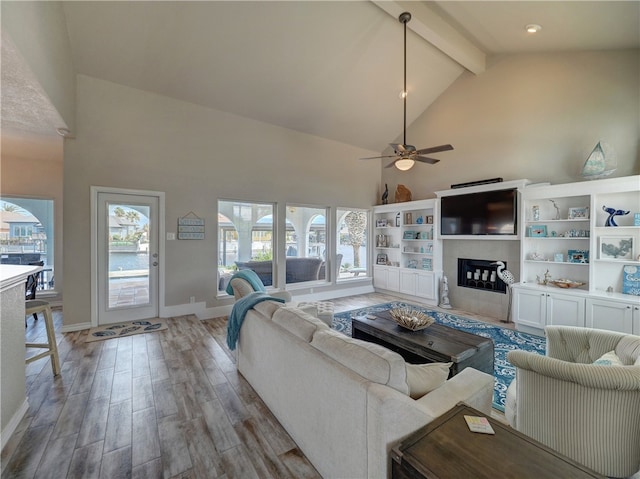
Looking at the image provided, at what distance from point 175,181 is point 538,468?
17.2 feet

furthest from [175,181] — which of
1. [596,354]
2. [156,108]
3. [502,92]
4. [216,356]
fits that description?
[502,92]

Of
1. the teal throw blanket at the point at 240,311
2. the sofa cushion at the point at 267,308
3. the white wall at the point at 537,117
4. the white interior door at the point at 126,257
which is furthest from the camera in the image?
the white interior door at the point at 126,257

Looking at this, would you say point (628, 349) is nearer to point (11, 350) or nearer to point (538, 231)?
point (538, 231)

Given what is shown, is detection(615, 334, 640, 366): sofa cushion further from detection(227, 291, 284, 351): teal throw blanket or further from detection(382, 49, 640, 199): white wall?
detection(382, 49, 640, 199): white wall

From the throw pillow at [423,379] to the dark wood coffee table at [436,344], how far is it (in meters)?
0.84

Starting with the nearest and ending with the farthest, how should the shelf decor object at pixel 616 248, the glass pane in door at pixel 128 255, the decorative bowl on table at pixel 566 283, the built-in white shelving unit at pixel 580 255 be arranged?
the built-in white shelving unit at pixel 580 255 → the shelf decor object at pixel 616 248 → the decorative bowl on table at pixel 566 283 → the glass pane in door at pixel 128 255

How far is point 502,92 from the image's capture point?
16.5 ft

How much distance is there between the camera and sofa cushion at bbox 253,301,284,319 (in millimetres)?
2299

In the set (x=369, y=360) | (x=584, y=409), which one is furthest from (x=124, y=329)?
(x=584, y=409)

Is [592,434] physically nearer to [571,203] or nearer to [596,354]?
[596,354]

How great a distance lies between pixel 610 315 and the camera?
3463 millimetres

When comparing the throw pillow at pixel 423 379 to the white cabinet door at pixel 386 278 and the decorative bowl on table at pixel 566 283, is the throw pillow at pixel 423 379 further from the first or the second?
the white cabinet door at pixel 386 278

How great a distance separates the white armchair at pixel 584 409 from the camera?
4.85 feet

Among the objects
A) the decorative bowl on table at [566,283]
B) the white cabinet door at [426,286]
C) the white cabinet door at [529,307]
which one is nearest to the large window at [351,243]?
the white cabinet door at [426,286]
